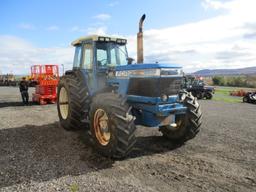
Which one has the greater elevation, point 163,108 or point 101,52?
point 101,52

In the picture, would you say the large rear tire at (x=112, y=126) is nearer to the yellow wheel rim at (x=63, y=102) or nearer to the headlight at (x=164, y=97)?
the headlight at (x=164, y=97)

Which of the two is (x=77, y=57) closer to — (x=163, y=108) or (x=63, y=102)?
(x=63, y=102)

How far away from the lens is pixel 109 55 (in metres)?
8.47

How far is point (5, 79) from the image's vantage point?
45.0 meters

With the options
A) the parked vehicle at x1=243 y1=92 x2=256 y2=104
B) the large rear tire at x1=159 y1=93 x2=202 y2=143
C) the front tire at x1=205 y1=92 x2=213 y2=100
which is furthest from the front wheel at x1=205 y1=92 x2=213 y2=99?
the large rear tire at x1=159 y1=93 x2=202 y2=143

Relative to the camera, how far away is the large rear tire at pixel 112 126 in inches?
230

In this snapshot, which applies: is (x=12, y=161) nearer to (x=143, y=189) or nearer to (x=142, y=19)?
(x=143, y=189)

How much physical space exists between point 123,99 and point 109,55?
261 centimetres

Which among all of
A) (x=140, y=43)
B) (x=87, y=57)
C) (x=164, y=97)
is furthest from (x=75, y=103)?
(x=164, y=97)

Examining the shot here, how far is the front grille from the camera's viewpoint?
21.0ft

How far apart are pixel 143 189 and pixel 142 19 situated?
430cm

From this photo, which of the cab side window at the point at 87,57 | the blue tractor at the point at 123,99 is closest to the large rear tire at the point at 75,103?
the blue tractor at the point at 123,99

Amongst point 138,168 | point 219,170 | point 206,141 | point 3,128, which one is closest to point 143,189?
point 138,168

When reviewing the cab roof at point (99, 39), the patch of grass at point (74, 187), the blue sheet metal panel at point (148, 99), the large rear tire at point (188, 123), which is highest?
the cab roof at point (99, 39)
